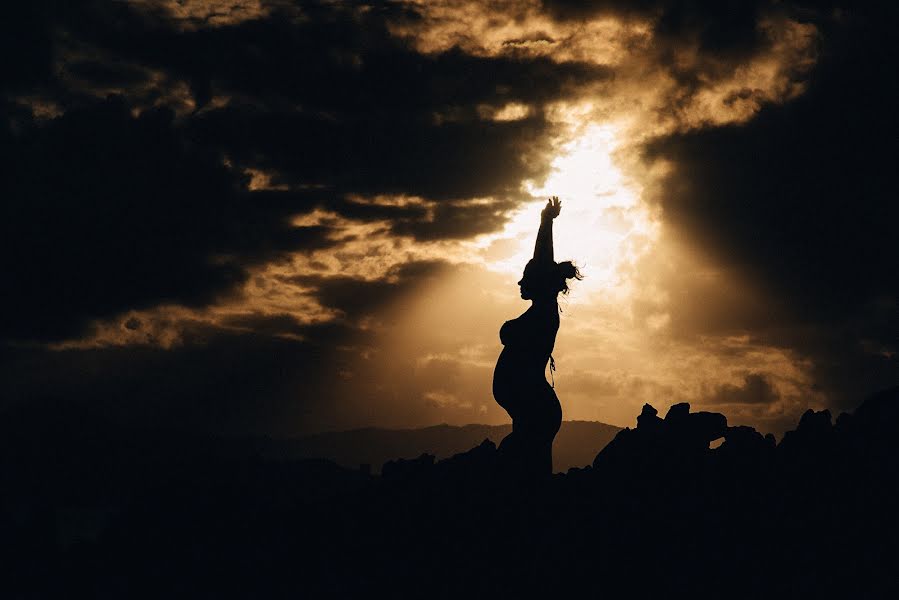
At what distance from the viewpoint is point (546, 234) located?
38.3 m

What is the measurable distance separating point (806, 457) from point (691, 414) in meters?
4.44

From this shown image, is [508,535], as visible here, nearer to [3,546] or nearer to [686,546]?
[686,546]

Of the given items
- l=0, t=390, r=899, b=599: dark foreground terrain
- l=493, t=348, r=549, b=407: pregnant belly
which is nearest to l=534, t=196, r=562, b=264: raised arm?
l=493, t=348, r=549, b=407: pregnant belly

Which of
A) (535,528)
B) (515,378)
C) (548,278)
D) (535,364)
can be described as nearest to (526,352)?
(535,364)

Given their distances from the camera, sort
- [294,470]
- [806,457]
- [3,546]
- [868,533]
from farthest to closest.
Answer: [294,470]
[3,546]
[806,457]
[868,533]

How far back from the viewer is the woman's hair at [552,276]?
3781 cm

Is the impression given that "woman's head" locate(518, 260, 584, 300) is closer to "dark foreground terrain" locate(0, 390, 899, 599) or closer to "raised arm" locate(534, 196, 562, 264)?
"raised arm" locate(534, 196, 562, 264)

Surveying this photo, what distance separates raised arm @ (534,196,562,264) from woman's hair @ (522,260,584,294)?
1.32 ft

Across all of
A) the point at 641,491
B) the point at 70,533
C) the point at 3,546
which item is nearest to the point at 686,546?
the point at 641,491

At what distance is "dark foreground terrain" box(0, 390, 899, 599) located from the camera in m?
29.2

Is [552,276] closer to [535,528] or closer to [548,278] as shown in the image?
[548,278]

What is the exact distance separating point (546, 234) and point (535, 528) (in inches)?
452

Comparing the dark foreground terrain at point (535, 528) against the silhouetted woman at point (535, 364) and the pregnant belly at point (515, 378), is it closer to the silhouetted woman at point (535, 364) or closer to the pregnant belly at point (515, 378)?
the silhouetted woman at point (535, 364)

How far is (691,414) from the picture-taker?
34406 mm
